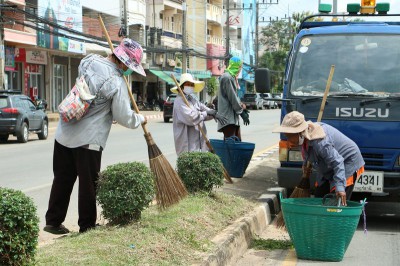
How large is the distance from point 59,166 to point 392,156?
3906 mm

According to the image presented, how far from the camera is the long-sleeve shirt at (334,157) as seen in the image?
635cm

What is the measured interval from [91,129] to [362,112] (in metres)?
3.51

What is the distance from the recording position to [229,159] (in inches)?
412

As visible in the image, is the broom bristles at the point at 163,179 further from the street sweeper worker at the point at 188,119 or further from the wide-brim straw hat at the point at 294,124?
the street sweeper worker at the point at 188,119

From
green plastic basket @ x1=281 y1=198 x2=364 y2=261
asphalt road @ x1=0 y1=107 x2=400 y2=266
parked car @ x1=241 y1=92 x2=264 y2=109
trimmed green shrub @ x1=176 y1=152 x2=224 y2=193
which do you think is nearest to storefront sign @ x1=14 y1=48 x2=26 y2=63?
asphalt road @ x1=0 y1=107 x2=400 y2=266

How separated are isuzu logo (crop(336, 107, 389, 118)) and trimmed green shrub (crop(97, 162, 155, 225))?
306 centimetres

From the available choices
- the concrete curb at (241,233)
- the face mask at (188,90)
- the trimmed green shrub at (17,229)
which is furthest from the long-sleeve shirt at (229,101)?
the trimmed green shrub at (17,229)

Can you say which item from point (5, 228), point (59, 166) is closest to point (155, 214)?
point (59, 166)

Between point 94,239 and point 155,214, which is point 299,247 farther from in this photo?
point 94,239

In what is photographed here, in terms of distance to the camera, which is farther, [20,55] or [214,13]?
[214,13]

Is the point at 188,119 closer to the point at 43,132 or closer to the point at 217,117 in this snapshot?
the point at 217,117

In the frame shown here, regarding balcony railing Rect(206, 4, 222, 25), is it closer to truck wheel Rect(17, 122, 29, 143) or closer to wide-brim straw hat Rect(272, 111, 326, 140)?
truck wheel Rect(17, 122, 29, 143)

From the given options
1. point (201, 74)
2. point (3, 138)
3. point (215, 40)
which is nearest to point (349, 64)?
point (3, 138)

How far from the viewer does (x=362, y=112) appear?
804 cm
